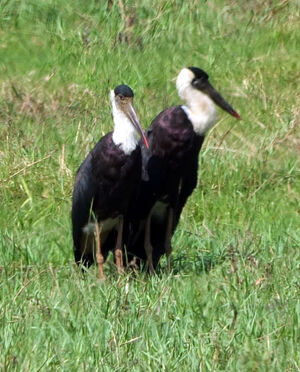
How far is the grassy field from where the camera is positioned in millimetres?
4445

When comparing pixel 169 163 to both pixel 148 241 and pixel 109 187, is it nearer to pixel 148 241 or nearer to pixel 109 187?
pixel 109 187

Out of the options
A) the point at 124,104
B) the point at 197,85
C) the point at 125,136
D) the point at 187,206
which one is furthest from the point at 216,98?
the point at 187,206

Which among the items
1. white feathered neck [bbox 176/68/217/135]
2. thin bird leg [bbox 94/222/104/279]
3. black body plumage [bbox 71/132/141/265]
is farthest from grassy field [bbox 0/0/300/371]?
white feathered neck [bbox 176/68/217/135]

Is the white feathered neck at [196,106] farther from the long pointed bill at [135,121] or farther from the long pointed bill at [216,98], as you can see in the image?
the long pointed bill at [135,121]

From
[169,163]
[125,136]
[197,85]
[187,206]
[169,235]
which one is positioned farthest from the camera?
[187,206]

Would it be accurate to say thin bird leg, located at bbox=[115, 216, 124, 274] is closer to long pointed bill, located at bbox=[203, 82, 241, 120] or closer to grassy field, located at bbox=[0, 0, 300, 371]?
grassy field, located at bbox=[0, 0, 300, 371]

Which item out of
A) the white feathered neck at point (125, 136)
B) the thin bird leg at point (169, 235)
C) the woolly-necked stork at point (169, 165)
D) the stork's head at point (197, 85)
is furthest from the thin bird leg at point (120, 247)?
the stork's head at point (197, 85)

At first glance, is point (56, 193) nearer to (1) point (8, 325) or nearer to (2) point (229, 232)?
(2) point (229, 232)

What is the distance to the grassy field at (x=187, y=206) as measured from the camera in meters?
4.45

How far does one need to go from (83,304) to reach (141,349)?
580mm

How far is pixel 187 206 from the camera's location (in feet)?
23.7

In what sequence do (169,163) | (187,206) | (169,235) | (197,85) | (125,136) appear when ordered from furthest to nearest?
(187,206) < (197,85) < (169,235) < (169,163) < (125,136)

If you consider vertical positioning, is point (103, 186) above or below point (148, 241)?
above

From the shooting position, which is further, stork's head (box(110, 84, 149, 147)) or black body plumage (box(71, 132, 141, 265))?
stork's head (box(110, 84, 149, 147))
